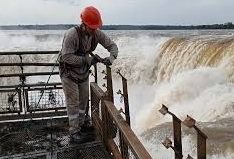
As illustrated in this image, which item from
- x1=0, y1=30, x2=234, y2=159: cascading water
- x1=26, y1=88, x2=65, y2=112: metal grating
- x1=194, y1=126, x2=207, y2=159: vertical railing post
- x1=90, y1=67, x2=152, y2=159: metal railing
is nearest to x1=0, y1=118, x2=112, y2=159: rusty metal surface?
x1=90, y1=67, x2=152, y2=159: metal railing

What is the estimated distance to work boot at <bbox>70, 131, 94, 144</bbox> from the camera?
6.00 metres

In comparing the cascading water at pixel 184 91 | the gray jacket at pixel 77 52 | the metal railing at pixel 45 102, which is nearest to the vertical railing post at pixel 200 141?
the metal railing at pixel 45 102

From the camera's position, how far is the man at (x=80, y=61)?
5598mm

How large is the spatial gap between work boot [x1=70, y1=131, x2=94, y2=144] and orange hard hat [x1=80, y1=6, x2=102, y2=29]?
1.51m

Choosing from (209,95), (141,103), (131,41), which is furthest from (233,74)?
(131,41)

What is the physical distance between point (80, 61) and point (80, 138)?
3.60 ft

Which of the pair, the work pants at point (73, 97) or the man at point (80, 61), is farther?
the work pants at point (73, 97)

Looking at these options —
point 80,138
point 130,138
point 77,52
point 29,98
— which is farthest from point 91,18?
point 29,98

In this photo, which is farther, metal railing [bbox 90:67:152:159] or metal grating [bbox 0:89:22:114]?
metal grating [bbox 0:89:22:114]

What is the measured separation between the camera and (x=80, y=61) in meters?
5.65

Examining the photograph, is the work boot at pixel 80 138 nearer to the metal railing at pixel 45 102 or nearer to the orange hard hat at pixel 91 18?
the metal railing at pixel 45 102

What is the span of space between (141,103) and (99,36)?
39.0 feet

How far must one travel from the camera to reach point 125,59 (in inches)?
985

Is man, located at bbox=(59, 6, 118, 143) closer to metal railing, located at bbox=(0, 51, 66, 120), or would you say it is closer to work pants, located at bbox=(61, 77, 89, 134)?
work pants, located at bbox=(61, 77, 89, 134)
